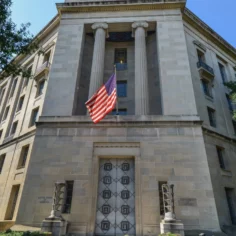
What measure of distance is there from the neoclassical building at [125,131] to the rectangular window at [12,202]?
0.08 meters

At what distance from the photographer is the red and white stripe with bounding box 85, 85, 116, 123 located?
45.6 feet

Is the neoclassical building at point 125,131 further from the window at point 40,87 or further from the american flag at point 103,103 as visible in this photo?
the american flag at point 103,103

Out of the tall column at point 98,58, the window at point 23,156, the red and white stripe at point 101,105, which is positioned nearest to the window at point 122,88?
the tall column at point 98,58

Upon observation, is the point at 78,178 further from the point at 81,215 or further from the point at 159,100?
the point at 159,100

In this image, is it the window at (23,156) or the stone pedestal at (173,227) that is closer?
the stone pedestal at (173,227)

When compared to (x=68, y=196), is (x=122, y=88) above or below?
above

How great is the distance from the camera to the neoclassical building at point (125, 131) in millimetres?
13154

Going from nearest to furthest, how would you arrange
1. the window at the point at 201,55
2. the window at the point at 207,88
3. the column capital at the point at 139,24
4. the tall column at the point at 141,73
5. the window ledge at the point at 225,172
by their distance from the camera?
1. the tall column at the point at 141,73
2. the window ledge at the point at 225,172
3. the column capital at the point at 139,24
4. the window at the point at 207,88
5. the window at the point at 201,55

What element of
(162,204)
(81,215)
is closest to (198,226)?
(162,204)

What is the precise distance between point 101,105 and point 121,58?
1003cm

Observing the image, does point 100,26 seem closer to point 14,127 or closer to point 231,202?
point 14,127

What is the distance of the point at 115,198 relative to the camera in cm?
1398

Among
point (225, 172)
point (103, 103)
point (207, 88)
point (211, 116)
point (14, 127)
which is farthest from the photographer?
point (14, 127)

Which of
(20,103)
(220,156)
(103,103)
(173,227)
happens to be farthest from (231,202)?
(20,103)
